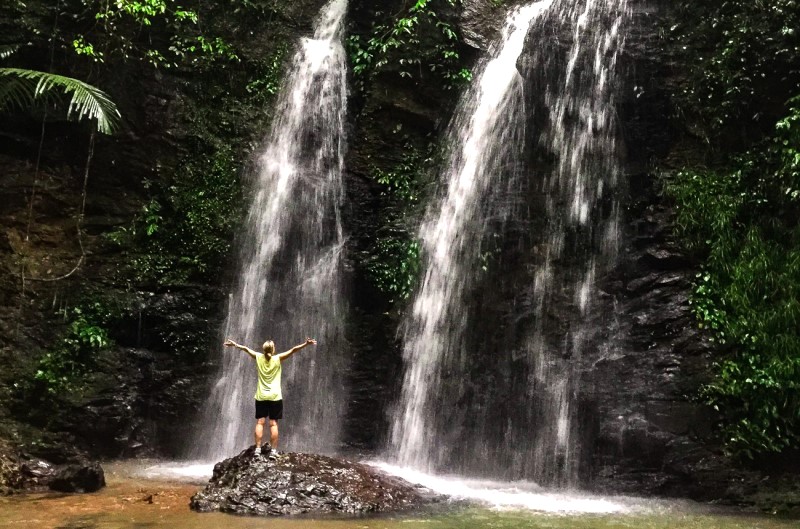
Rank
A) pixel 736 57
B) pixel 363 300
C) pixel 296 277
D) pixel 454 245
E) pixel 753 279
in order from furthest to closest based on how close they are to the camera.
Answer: pixel 296 277 → pixel 363 300 → pixel 454 245 → pixel 736 57 → pixel 753 279

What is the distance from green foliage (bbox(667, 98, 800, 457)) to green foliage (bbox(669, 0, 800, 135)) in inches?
22.7

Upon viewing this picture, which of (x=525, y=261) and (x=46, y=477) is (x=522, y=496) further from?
(x=46, y=477)

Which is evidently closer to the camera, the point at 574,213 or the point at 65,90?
the point at 65,90

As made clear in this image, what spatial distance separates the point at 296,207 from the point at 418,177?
99.8 inches

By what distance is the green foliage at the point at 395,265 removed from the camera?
12.0 m

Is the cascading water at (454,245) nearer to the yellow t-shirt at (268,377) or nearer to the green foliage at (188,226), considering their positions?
the yellow t-shirt at (268,377)

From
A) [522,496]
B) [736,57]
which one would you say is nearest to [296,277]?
[522,496]

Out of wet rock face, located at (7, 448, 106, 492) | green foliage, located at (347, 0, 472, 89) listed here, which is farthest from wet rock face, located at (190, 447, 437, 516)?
green foliage, located at (347, 0, 472, 89)

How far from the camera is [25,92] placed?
11.0 meters

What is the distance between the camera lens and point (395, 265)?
40.4 feet

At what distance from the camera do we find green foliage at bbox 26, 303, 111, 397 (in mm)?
10609

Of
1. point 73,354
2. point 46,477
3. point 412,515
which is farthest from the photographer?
point 73,354

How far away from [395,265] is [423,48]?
15.6 feet

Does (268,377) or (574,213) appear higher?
(574,213)
